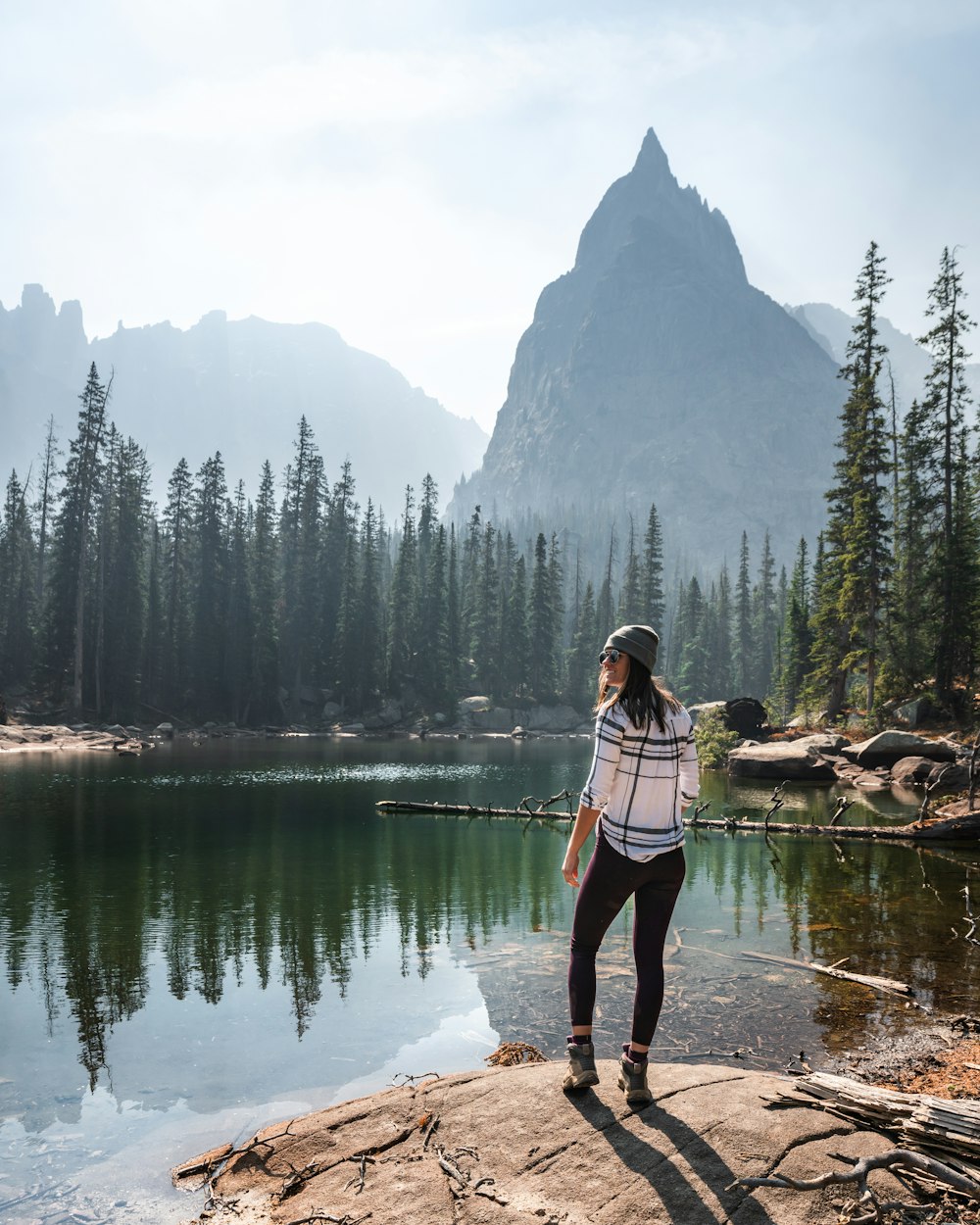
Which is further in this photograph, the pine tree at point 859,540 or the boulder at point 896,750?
the pine tree at point 859,540

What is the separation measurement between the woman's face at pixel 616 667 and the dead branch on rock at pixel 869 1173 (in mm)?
2459

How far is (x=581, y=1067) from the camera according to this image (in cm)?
479

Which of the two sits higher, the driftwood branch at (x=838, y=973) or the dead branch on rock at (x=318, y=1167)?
the dead branch on rock at (x=318, y=1167)

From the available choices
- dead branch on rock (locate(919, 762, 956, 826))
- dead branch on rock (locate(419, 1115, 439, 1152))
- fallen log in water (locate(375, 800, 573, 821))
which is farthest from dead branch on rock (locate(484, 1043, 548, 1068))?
fallen log in water (locate(375, 800, 573, 821))

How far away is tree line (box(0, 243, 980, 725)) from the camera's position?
35750 mm

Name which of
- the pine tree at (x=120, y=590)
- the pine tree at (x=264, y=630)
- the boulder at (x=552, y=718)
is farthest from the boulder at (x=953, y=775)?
the boulder at (x=552, y=718)

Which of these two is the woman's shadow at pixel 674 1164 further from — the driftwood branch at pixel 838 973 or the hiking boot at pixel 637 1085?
the driftwood branch at pixel 838 973

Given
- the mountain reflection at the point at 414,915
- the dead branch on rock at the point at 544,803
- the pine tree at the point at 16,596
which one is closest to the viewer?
the mountain reflection at the point at 414,915

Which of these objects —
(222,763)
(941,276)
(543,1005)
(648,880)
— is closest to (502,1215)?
(648,880)

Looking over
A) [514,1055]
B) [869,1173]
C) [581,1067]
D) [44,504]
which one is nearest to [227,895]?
[514,1055]

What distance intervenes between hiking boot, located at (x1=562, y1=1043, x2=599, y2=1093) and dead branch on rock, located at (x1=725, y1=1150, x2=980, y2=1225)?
Result: 1070mm

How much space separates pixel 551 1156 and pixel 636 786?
6.35ft

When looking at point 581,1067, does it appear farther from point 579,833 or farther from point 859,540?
point 859,540

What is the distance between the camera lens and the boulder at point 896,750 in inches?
1139
